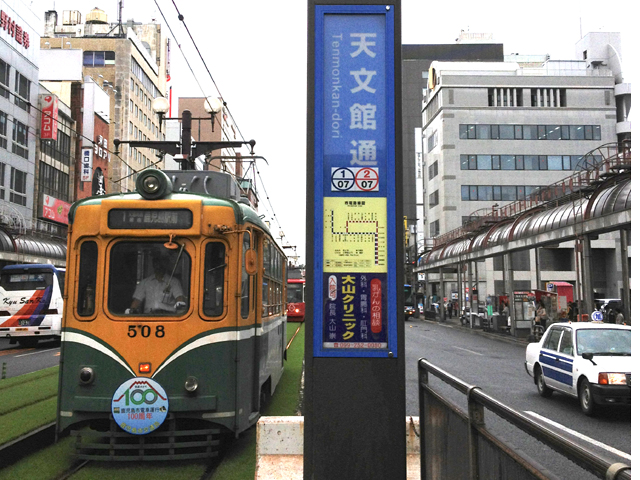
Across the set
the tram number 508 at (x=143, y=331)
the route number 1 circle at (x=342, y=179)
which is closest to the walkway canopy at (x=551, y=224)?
the tram number 508 at (x=143, y=331)

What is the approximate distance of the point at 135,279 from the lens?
22.9 feet

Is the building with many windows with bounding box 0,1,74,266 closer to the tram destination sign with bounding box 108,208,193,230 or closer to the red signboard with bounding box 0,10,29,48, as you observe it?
the red signboard with bounding box 0,10,29,48

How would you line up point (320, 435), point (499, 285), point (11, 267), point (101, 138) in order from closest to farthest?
point (320, 435) < point (11, 267) < point (101, 138) < point (499, 285)

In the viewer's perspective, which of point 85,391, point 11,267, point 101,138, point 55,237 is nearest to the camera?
point 85,391

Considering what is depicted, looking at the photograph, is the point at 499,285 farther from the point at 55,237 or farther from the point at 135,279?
the point at 135,279

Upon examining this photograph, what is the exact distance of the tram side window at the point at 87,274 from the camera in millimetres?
6992

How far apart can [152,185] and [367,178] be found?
389 centimetres

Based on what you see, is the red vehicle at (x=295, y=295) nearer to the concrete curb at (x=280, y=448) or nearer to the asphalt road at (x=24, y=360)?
the asphalt road at (x=24, y=360)

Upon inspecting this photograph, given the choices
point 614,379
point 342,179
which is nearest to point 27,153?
point 614,379

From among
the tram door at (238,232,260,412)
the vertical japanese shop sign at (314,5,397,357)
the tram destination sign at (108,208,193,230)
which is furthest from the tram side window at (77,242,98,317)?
the vertical japanese shop sign at (314,5,397,357)

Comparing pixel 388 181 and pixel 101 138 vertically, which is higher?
pixel 101 138

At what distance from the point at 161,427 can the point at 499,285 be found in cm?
6068

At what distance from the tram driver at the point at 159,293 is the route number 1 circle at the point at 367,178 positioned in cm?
369

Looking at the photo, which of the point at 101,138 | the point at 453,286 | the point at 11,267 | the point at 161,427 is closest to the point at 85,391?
the point at 161,427
